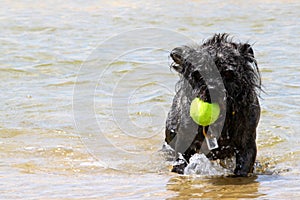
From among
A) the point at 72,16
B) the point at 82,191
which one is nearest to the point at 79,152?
the point at 82,191

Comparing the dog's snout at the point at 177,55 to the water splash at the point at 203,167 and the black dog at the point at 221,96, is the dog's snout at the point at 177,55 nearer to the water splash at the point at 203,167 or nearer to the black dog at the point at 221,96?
the black dog at the point at 221,96

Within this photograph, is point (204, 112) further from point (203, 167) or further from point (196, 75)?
point (203, 167)

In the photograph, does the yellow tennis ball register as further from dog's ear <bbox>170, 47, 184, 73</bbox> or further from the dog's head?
dog's ear <bbox>170, 47, 184, 73</bbox>

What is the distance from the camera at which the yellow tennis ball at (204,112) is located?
19.4ft

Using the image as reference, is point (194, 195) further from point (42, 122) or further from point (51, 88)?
point (51, 88)

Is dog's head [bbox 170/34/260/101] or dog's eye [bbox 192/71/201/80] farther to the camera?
dog's eye [bbox 192/71/201/80]

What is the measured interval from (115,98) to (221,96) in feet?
14.5

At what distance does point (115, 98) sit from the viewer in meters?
10.2

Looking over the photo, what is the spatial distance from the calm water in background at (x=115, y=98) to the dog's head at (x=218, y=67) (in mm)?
889

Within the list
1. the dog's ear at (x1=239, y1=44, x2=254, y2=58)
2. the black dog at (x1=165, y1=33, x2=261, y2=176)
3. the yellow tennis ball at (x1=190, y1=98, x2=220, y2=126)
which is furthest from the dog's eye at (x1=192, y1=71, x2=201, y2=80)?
the dog's ear at (x1=239, y1=44, x2=254, y2=58)

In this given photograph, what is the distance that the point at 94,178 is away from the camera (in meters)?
6.32

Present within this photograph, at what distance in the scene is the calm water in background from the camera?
616 cm

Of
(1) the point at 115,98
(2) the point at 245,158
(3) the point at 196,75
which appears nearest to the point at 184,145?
(2) the point at 245,158

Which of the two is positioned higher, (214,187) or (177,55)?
(177,55)
